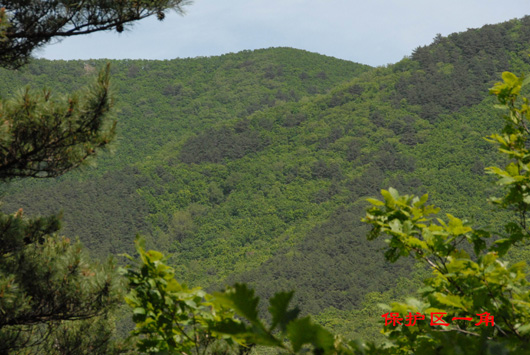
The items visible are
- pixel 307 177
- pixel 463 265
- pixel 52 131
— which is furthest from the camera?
pixel 307 177

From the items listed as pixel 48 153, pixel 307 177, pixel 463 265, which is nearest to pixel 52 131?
pixel 48 153

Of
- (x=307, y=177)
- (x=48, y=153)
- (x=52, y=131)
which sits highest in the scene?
(x=52, y=131)

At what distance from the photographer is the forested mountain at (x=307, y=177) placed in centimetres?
A: 3647

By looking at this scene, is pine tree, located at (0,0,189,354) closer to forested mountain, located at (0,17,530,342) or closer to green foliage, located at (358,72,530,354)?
green foliage, located at (358,72,530,354)

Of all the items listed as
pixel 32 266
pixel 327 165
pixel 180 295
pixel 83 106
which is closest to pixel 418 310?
pixel 180 295

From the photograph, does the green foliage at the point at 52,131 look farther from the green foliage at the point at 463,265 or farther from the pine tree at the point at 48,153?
the green foliage at the point at 463,265

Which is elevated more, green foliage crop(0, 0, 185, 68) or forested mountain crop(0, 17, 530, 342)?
green foliage crop(0, 0, 185, 68)

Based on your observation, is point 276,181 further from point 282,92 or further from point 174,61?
point 174,61

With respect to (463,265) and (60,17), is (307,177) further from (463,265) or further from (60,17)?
(463,265)

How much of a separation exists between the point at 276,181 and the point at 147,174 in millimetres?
12345

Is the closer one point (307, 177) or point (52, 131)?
point (52, 131)

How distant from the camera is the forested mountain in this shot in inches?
1436

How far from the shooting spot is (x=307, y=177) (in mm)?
46062

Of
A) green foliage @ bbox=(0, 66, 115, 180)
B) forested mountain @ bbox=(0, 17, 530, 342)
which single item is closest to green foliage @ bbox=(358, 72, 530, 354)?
green foliage @ bbox=(0, 66, 115, 180)
